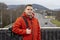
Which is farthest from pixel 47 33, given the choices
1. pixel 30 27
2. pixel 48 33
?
pixel 30 27

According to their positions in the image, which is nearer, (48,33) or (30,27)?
(30,27)

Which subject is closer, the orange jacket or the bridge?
the orange jacket

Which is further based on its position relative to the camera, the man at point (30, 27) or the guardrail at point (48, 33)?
the guardrail at point (48, 33)

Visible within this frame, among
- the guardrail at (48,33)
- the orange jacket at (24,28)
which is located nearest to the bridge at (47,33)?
the guardrail at (48,33)

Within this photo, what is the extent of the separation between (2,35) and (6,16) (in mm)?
854

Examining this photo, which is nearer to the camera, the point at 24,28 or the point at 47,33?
the point at 24,28

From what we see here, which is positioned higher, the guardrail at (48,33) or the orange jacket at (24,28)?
the orange jacket at (24,28)

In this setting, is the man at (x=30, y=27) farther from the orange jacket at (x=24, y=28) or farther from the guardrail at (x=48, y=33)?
the guardrail at (x=48, y=33)

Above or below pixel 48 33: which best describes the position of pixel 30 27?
above

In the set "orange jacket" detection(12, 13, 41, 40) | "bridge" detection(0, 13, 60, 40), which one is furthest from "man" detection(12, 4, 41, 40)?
"bridge" detection(0, 13, 60, 40)

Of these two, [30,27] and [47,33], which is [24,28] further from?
[47,33]

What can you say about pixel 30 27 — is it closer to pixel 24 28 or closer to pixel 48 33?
pixel 24 28

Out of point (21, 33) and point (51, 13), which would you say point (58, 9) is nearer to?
point (51, 13)

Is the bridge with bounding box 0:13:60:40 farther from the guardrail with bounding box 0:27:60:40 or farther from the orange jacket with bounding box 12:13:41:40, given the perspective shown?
the orange jacket with bounding box 12:13:41:40
